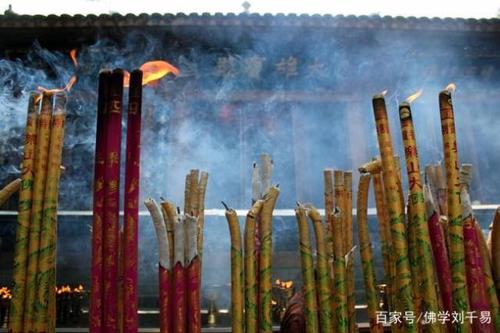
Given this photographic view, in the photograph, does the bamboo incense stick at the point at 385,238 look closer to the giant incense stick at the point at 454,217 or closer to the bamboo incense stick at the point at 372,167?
the bamboo incense stick at the point at 372,167

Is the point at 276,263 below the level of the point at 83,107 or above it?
below

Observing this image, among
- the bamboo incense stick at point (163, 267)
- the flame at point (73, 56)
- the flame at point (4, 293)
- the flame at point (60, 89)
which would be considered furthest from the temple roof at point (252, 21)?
the bamboo incense stick at point (163, 267)

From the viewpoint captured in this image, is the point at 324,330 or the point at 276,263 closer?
the point at 324,330

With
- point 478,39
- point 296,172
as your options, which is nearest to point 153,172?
point 296,172

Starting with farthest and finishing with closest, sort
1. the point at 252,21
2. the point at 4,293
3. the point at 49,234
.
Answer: the point at 252,21, the point at 4,293, the point at 49,234

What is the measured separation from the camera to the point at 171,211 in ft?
5.41

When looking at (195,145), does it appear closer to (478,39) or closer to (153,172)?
(153,172)

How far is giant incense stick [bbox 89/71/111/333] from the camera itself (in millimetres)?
1479

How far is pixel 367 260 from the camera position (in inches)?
74.9

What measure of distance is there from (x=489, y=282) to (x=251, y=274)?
3.28 feet

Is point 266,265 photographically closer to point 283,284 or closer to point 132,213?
point 132,213

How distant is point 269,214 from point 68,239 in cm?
582

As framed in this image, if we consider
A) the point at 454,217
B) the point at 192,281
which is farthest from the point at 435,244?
the point at 192,281

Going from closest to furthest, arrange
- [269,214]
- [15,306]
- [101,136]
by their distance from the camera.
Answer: [15,306], [101,136], [269,214]
